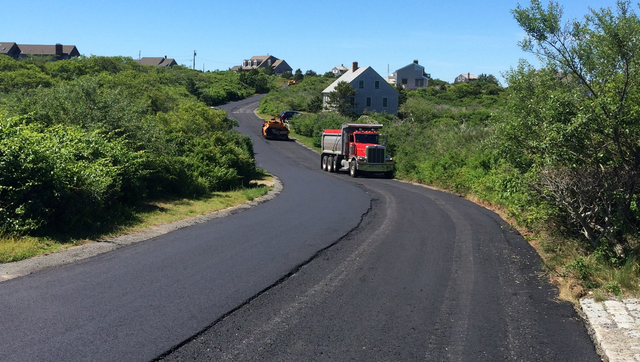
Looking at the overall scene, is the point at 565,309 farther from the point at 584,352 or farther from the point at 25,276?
the point at 25,276

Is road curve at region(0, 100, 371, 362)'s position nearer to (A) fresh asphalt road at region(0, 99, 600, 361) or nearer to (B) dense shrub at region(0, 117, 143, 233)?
(A) fresh asphalt road at region(0, 99, 600, 361)

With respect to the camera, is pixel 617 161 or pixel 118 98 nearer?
pixel 617 161

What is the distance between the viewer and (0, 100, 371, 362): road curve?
19.1 feet

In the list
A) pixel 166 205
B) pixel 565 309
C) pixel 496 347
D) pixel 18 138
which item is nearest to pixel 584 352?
pixel 496 347

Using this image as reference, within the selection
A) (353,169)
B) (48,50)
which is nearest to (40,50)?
(48,50)

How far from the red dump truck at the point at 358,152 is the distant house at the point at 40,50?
100317mm

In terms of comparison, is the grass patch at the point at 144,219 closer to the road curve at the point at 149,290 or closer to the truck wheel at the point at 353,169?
the road curve at the point at 149,290

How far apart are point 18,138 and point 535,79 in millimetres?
10903

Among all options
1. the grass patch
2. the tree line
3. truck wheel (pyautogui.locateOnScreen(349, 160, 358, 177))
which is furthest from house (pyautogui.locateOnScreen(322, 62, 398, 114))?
the tree line

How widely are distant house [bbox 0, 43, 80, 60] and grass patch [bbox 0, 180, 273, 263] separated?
11236 cm

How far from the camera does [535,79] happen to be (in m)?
12.8

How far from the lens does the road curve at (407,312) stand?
5.95 metres

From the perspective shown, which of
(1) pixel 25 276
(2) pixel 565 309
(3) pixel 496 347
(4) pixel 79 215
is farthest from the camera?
(4) pixel 79 215

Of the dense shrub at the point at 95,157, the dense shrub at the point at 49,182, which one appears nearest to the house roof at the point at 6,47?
the dense shrub at the point at 95,157
